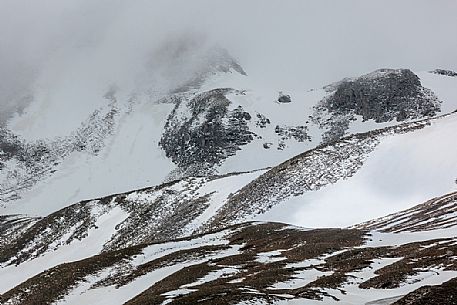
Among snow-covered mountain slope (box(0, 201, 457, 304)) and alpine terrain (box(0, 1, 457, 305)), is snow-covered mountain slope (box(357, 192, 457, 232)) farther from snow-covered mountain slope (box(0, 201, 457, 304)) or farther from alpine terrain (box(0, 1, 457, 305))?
snow-covered mountain slope (box(0, 201, 457, 304))

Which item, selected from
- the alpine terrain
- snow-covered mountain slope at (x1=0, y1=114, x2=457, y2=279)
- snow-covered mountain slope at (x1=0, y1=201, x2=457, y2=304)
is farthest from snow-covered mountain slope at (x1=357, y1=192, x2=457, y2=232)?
snow-covered mountain slope at (x1=0, y1=201, x2=457, y2=304)

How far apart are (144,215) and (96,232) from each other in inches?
423

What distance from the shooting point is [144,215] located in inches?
4464

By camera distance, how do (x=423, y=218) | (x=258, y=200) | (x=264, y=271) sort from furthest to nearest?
1. (x=258, y=200)
2. (x=423, y=218)
3. (x=264, y=271)

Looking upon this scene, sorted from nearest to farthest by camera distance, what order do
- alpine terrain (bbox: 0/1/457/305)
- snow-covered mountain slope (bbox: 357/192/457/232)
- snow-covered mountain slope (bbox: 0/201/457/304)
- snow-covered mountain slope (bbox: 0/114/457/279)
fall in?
snow-covered mountain slope (bbox: 0/201/457/304), alpine terrain (bbox: 0/1/457/305), snow-covered mountain slope (bbox: 357/192/457/232), snow-covered mountain slope (bbox: 0/114/457/279)

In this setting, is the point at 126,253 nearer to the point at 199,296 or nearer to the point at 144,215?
the point at 199,296

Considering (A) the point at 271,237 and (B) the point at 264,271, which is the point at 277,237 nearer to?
(A) the point at 271,237

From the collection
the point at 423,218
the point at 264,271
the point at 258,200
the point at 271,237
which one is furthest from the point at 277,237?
the point at 258,200

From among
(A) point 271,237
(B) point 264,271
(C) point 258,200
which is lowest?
(B) point 264,271

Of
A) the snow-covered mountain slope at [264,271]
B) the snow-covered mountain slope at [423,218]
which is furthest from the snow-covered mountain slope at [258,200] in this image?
the snow-covered mountain slope at [264,271]

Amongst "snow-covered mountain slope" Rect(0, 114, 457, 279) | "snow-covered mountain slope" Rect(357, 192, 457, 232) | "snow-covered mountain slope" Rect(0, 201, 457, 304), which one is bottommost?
"snow-covered mountain slope" Rect(357, 192, 457, 232)

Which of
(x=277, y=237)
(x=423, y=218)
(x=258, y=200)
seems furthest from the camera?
(x=258, y=200)

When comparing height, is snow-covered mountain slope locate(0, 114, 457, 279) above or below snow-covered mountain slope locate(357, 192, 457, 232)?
above

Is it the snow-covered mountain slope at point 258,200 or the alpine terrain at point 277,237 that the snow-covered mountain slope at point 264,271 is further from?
the snow-covered mountain slope at point 258,200
